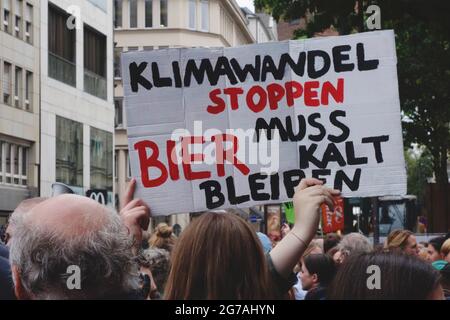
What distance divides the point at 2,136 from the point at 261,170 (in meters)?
30.1

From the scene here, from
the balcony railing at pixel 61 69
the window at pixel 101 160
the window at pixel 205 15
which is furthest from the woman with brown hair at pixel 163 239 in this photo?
the window at pixel 101 160

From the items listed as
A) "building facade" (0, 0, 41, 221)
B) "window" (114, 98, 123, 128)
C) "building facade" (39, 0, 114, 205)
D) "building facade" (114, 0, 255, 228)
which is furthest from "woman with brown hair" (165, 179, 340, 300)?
"window" (114, 98, 123, 128)

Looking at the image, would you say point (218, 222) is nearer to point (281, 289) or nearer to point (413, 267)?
point (281, 289)

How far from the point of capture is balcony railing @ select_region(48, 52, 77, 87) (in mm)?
36062

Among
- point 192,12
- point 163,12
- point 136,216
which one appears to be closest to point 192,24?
point 192,12

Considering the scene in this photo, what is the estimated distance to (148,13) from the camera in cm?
2166

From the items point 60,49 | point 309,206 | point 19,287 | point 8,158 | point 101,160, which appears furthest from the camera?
point 101,160

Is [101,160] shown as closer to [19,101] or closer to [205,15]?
[19,101]

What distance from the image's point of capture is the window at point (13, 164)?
34.0 m

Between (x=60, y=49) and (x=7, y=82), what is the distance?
334 cm

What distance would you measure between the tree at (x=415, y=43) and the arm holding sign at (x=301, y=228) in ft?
27.3

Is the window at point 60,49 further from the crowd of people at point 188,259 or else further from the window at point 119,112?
the crowd of people at point 188,259

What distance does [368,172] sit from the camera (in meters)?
4.86

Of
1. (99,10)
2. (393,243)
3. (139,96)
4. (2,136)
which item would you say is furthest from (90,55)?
(139,96)
